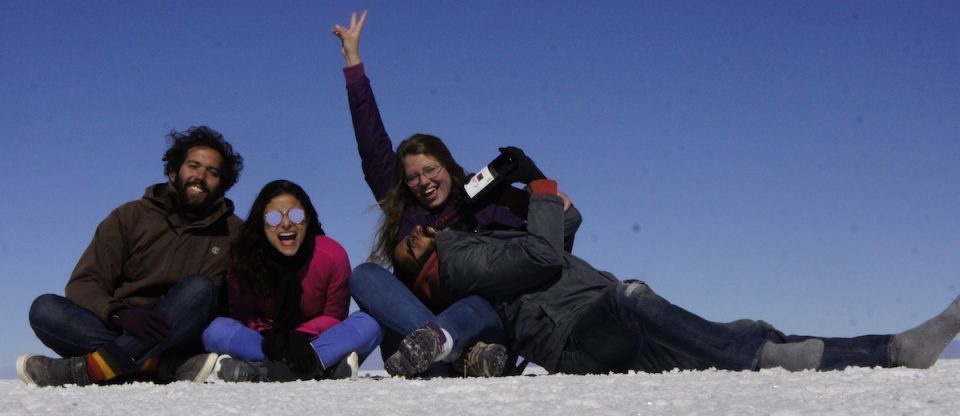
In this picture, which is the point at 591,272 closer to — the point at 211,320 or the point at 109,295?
the point at 211,320

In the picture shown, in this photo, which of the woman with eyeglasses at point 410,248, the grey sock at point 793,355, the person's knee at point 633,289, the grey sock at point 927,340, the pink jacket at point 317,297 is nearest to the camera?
the grey sock at point 927,340

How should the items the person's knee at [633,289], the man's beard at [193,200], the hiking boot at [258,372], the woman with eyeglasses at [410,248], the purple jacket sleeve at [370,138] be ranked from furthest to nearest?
the purple jacket sleeve at [370,138]
the man's beard at [193,200]
the hiking boot at [258,372]
the woman with eyeglasses at [410,248]
the person's knee at [633,289]

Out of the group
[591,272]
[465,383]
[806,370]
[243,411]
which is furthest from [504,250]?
[243,411]

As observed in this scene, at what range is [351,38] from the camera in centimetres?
746

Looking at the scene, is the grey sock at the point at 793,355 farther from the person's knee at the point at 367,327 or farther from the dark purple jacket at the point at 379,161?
the person's knee at the point at 367,327

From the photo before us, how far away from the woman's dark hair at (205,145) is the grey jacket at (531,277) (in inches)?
76.7

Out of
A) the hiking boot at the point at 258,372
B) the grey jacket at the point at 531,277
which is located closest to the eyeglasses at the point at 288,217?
the hiking boot at the point at 258,372

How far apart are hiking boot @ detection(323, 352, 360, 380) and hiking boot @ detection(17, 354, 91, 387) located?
1484 millimetres

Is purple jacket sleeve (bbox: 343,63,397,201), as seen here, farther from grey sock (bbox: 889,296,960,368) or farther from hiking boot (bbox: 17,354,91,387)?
grey sock (bbox: 889,296,960,368)

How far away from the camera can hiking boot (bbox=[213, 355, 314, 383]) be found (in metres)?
5.60

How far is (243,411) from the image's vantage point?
374 centimetres

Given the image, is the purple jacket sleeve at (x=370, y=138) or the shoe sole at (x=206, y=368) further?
the purple jacket sleeve at (x=370, y=138)

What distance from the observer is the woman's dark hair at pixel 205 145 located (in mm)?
6648

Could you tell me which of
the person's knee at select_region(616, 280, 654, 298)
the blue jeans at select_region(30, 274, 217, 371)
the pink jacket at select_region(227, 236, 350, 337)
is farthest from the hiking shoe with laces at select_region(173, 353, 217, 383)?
the person's knee at select_region(616, 280, 654, 298)
